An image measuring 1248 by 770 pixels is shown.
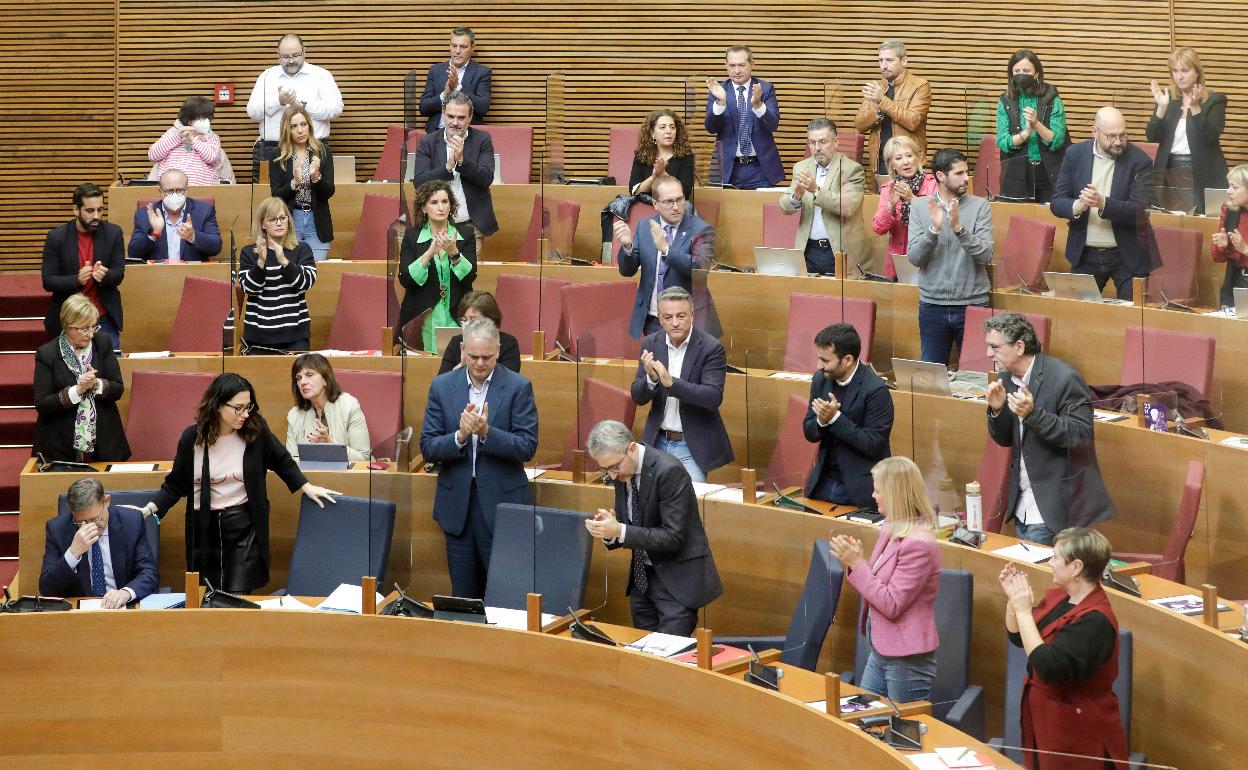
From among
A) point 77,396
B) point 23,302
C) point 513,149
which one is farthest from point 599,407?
point 23,302

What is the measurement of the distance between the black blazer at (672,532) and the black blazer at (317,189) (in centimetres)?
351

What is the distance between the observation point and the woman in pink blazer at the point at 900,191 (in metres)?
6.70

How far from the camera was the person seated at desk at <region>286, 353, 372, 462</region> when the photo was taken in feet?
18.7

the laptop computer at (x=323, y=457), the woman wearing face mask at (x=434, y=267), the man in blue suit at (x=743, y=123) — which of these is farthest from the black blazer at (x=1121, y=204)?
the laptop computer at (x=323, y=457)

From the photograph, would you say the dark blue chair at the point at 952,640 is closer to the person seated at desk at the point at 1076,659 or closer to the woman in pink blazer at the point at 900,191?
the person seated at desk at the point at 1076,659

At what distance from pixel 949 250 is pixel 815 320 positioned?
59 centimetres

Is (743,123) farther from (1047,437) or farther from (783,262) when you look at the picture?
(1047,437)

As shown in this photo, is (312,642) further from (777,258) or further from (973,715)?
(777,258)

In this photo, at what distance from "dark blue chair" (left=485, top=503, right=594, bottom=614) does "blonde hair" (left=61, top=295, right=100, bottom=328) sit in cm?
197

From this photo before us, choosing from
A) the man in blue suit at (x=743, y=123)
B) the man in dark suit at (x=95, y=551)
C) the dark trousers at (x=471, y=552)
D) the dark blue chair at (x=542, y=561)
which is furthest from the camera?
the man in blue suit at (x=743, y=123)

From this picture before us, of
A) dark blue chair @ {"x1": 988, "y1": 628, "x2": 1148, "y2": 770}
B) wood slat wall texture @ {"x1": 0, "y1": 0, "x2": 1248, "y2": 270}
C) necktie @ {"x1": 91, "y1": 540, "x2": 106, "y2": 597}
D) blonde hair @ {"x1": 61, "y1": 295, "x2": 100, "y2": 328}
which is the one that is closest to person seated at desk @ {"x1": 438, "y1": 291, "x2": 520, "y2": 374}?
necktie @ {"x1": 91, "y1": 540, "x2": 106, "y2": 597}

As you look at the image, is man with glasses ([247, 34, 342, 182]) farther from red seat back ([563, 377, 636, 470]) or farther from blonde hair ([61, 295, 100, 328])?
red seat back ([563, 377, 636, 470])

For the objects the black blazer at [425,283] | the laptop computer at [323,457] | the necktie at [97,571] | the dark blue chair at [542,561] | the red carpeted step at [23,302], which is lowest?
the necktie at [97,571]

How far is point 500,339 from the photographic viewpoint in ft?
18.5
